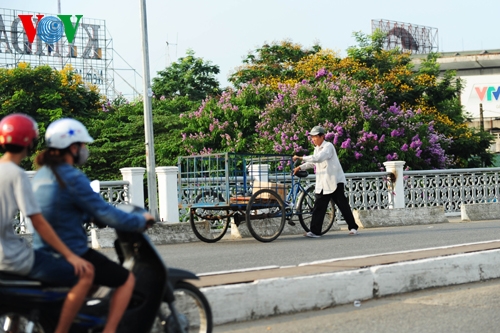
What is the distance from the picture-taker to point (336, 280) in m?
7.77

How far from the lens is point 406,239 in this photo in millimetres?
13852

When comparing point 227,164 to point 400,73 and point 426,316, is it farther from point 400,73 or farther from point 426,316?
point 400,73

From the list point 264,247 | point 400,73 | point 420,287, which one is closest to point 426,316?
point 420,287

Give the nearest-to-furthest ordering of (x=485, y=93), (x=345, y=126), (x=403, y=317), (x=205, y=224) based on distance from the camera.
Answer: (x=403, y=317), (x=205, y=224), (x=345, y=126), (x=485, y=93)

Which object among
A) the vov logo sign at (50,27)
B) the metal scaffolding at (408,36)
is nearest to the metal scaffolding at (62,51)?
the vov logo sign at (50,27)

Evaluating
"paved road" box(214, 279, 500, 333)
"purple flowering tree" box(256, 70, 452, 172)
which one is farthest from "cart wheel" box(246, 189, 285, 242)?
"purple flowering tree" box(256, 70, 452, 172)

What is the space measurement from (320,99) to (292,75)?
35.6 ft

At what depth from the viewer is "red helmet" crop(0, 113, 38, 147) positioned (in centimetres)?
480

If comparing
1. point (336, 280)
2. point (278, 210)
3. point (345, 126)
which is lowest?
point (336, 280)

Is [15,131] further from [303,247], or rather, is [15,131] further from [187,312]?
[303,247]

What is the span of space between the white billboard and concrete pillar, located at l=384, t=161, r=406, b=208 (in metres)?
63.2

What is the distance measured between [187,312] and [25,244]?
1.21 m

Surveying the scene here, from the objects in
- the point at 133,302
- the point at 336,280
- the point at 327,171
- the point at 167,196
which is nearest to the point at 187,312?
the point at 133,302

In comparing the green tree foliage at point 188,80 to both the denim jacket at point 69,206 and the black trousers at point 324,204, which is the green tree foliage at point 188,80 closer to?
the black trousers at point 324,204
